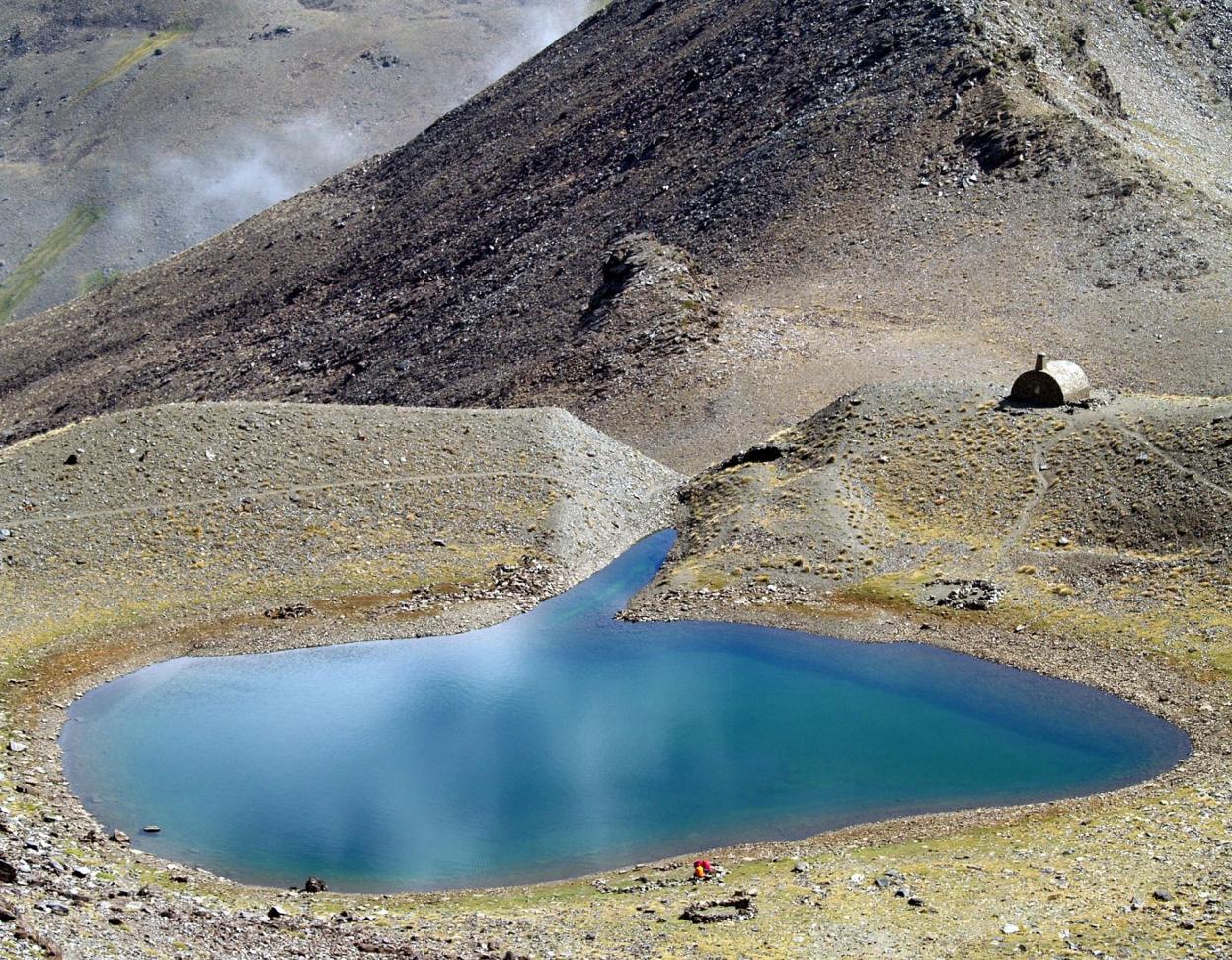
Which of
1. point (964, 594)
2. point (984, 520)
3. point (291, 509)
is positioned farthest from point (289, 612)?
point (984, 520)

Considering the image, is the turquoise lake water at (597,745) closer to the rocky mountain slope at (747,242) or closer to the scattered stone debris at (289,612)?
the scattered stone debris at (289,612)

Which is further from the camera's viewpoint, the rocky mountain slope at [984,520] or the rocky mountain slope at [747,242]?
the rocky mountain slope at [747,242]

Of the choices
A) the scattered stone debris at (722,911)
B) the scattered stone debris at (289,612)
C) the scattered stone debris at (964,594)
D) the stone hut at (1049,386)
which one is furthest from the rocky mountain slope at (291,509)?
the scattered stone debris at (722,911)

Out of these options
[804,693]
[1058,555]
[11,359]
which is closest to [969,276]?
[1058,555]

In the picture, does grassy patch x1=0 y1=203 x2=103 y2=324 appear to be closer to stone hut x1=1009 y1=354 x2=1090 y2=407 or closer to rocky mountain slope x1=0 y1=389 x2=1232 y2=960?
rocky mountain slope x1=0 y1=389 x2=1232 y2=960

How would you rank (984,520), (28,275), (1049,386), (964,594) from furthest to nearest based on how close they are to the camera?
(28,275) < (1049,386) < (984,520) < (964,594)

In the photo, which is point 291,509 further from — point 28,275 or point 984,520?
point 28,275

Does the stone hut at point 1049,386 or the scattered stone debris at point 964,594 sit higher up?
the stone hut at point 1049,386

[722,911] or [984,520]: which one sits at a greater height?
[984,520]

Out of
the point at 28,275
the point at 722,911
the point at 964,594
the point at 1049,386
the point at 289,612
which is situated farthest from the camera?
the point at 28,275
